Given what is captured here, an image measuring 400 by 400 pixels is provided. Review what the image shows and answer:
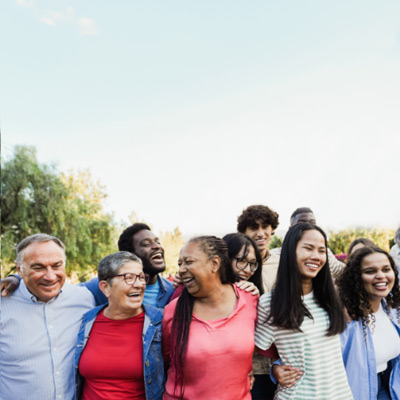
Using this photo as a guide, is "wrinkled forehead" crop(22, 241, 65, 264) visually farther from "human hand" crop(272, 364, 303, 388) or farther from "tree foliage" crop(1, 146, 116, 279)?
"tree foliage" crop(1, 146, 116, 279)

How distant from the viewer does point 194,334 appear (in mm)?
2828

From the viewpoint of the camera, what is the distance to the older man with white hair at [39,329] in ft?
9.97

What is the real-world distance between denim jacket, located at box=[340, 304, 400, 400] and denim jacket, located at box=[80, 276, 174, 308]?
1539 millimetres

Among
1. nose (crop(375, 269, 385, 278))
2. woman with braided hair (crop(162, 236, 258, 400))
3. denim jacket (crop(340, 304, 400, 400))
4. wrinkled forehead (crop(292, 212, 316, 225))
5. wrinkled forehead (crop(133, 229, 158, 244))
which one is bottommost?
denim jacket (crop(340, 304, 400, 400))

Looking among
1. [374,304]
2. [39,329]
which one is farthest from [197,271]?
[374,304]

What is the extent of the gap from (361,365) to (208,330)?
53.5 inches

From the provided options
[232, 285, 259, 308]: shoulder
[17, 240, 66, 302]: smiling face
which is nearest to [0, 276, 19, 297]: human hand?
[17, 240, 66, 302]: smiling face

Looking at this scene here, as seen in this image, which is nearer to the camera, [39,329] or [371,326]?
[39,329]

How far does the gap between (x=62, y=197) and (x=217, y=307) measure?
18689mm

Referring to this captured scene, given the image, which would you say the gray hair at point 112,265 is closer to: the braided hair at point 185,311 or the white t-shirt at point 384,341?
the braided hair at point 185,311

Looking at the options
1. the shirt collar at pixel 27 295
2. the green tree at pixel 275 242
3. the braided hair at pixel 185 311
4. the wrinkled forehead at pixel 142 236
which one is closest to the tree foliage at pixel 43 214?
the green tree at pixel 275 242

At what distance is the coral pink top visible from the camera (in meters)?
2.71

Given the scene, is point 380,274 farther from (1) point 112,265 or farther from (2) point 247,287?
(1) point 112,265

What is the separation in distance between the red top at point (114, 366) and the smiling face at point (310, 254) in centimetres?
125
